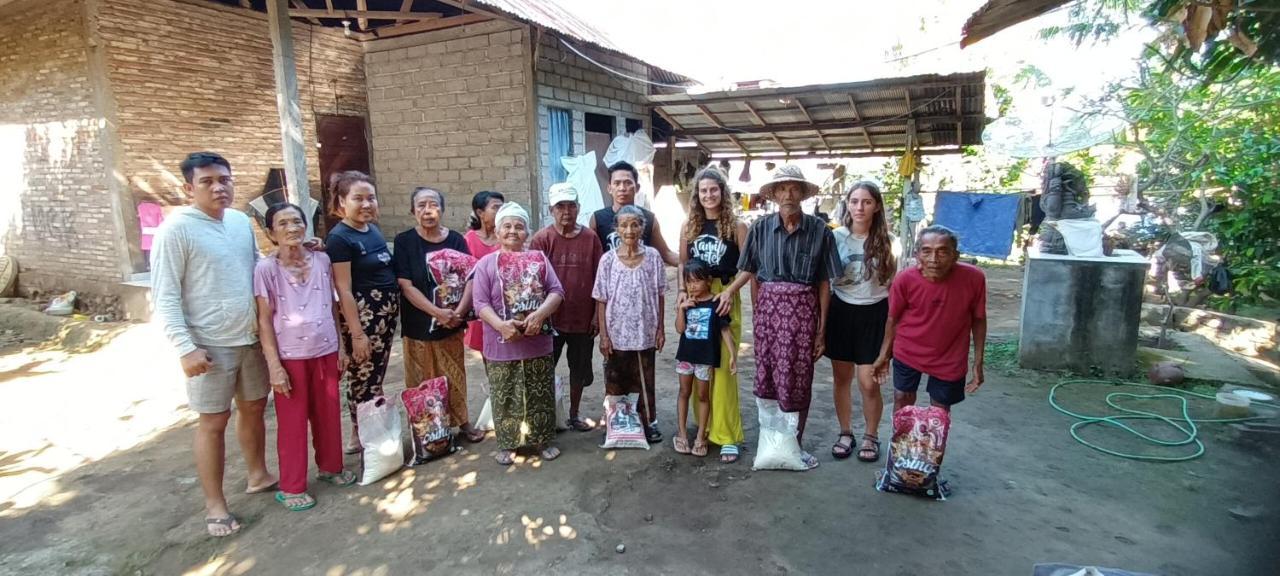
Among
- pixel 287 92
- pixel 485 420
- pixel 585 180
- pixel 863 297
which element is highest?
pixel 287 92

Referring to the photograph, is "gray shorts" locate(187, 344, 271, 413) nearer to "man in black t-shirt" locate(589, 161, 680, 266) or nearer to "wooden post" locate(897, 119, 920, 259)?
"man in black t-shirt" locate(589, 161, 680, 266)

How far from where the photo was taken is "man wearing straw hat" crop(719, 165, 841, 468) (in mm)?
3285

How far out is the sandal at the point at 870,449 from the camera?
3537mm

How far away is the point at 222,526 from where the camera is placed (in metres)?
A: 2.92

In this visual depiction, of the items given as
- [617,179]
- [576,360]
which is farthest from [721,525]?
[617,179]

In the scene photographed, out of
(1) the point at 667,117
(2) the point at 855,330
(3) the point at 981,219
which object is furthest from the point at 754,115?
(2) the point at 855,330

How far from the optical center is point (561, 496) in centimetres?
324

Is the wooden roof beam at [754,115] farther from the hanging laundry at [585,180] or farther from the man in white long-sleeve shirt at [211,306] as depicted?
the man in white long-sleeve shirt at [211,306]

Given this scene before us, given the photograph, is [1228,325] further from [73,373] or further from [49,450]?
[73,373]

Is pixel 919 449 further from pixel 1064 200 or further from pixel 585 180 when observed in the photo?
pixel 585 180

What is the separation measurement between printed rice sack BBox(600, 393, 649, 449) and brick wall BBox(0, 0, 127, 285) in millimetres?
7427

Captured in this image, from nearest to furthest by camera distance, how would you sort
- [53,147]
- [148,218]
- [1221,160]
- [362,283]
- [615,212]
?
1. [362,283]
2. [615,212]
3. [148,218]
4. [53,147]
5. [1221,160]

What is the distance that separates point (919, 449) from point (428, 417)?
2.74m

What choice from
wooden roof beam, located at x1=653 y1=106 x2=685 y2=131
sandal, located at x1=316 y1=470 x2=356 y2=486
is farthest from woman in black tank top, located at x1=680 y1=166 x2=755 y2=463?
wooden roof beam, located at x1=653 y1=106 x2=685 y2=131
